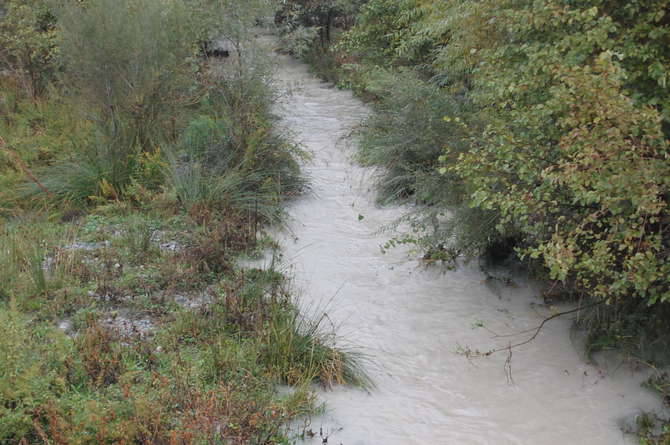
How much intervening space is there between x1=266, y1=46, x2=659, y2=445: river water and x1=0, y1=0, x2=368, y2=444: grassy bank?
0.41m

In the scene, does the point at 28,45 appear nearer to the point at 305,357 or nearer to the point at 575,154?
the point at 305,357

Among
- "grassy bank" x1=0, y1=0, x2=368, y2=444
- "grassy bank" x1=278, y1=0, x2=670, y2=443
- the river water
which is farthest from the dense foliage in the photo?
"grassy bank" x1=0, y1=0, x2=368, y2=444

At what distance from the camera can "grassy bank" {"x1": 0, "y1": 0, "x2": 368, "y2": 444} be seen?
14.8 feet

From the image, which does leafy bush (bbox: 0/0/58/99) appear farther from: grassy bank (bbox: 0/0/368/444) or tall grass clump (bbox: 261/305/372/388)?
tall grass clump (bbox: 261/305/372/388)

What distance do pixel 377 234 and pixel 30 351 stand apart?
469cm

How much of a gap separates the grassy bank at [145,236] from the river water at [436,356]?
0.41 meters

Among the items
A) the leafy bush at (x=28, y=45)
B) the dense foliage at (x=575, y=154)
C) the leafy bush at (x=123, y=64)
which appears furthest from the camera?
the leafy bush at (x=28, y=45)

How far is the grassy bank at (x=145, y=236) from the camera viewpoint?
Result: 14.8ft

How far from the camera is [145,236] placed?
7199 mm

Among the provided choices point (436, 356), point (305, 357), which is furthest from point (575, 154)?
point (305, 357)

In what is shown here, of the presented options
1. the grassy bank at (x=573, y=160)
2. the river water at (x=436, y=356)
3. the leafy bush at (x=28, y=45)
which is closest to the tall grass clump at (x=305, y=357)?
the river water at (x=436, y=356)

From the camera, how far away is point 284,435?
4.59 m

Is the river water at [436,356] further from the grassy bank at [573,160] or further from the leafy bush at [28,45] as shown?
the leafy bush at [28,45]

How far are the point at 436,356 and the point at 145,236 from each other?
3262 millimetres
